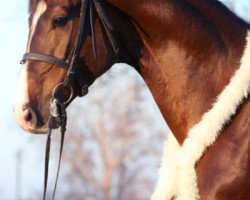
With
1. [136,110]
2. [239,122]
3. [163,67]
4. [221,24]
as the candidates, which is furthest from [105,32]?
[136,110]

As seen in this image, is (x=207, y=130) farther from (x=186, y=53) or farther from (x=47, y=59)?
(x=47, y=59)

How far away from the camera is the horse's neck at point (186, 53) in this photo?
399cm

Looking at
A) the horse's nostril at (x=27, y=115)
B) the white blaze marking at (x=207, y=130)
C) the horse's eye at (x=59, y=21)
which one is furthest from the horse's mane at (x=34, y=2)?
the white blaze marking at (x=207, y=130)

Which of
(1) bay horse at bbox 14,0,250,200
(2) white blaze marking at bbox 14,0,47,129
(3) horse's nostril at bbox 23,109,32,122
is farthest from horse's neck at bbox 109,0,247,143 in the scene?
(3) horse's nostril at bbox 23,109,32,122

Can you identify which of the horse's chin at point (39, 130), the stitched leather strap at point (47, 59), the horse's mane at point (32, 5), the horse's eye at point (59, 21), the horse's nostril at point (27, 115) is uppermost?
the horse's eye at point (59, 21)

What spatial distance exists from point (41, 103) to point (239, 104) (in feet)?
3.96

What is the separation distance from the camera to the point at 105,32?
4.12m

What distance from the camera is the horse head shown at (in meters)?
3.94

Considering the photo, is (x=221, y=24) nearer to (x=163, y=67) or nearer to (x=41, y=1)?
(x=163, y=67)

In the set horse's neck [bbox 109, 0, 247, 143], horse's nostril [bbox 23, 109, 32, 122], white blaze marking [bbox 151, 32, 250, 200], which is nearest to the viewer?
white blaze marking [bbox 151, 32, 250, 200]

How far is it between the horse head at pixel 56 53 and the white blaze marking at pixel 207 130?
30.2 inches

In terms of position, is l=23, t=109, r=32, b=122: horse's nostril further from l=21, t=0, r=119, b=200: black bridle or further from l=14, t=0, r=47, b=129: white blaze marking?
l=21, t=0, r=119, b=200: black bridle

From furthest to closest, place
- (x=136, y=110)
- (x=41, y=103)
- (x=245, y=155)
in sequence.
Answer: (x=136, y=110) < (x=41, y=103) < (x=245, y=155)

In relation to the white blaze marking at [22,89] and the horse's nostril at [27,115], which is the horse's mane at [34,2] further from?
the horse's nostril at [27,115]
